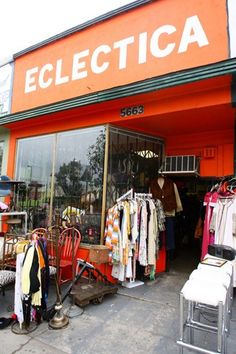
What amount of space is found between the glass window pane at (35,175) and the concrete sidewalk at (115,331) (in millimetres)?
1993

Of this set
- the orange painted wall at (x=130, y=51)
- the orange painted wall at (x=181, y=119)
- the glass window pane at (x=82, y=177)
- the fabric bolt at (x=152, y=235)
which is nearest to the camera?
the orange painted wall at (x=181, y=119)

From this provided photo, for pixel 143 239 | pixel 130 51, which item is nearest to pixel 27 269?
pixel 143 239

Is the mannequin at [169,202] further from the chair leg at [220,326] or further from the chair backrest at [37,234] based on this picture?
the chair leg at [220,326]

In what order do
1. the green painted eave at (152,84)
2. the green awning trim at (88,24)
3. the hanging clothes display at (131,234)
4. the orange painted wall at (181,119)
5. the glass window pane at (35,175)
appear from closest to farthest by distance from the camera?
the green painted eave at (152,84) → the orange painted wall at (181,119) → the hanging clothes display at (131,234) → the green awning trim at (88,24) → the glass window pane at (35,175)

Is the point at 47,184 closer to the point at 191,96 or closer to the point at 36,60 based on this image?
the point at 36,60

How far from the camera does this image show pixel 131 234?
165 inches

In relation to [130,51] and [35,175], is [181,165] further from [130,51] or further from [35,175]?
[35,175]

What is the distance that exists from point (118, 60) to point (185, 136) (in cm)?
193

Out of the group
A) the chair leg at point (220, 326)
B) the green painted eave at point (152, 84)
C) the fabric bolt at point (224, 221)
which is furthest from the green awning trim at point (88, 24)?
the chair leg at point (220, 326)

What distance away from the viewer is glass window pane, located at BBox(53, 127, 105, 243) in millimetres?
4719

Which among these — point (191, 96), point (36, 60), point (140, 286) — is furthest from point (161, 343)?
point (36, 60)

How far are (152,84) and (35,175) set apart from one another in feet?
11.4

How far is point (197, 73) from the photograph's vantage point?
3.33 meters

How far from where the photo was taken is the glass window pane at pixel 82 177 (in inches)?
186
